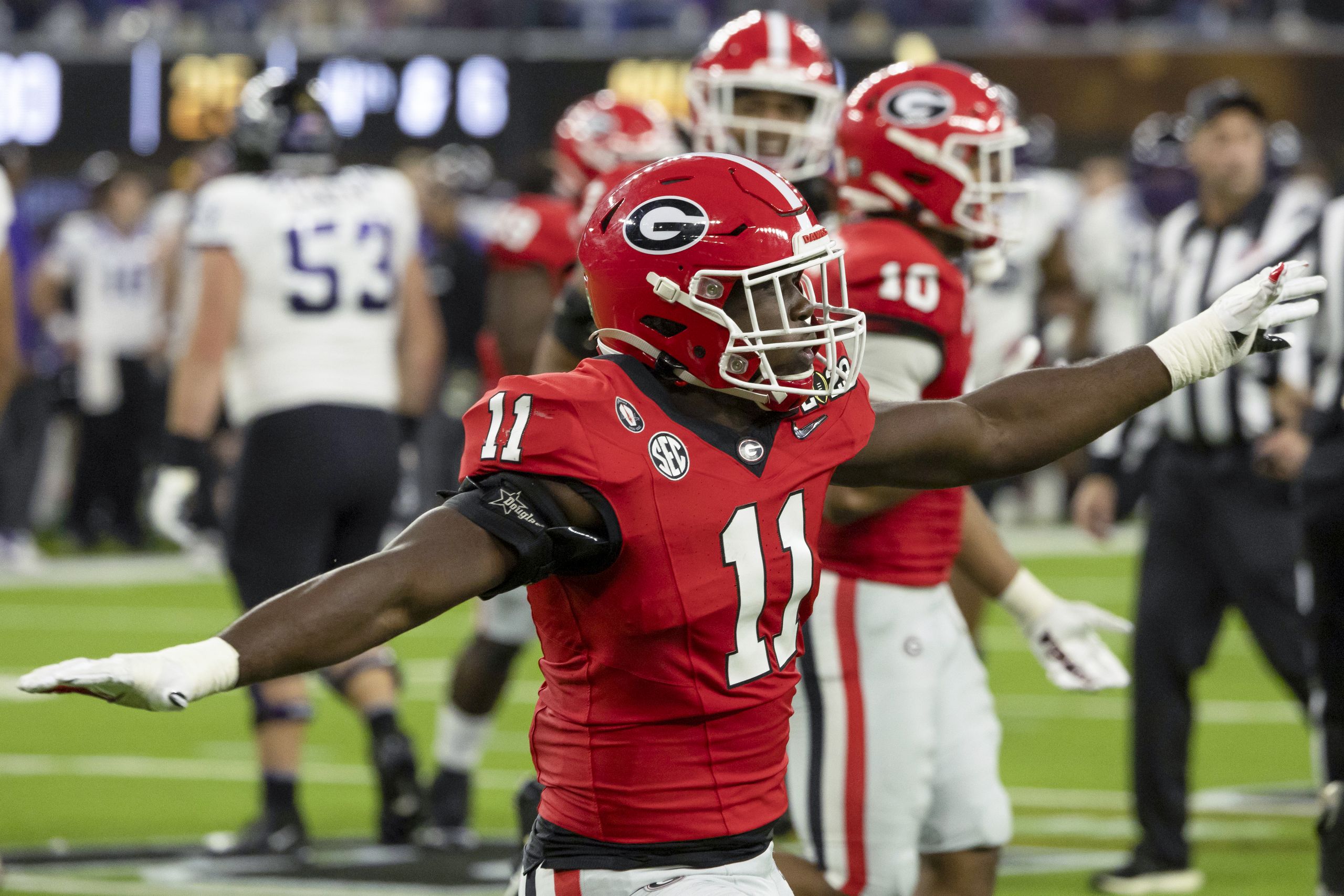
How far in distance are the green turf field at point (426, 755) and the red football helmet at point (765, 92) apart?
1.95 m

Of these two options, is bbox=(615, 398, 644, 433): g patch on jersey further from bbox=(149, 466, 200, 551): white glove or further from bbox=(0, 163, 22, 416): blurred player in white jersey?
bbox=(149, 466, 200, 551): white glove

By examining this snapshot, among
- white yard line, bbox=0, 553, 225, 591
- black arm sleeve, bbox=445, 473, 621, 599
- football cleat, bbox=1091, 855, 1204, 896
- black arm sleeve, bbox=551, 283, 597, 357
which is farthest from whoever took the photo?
white yard line, bbox=0, 553, 225, 591

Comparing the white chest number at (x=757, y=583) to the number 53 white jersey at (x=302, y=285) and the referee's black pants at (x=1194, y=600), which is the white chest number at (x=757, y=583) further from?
the number 53 white jersey at (x=302, y=285)

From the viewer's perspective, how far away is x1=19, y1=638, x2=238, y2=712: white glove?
2.23 m

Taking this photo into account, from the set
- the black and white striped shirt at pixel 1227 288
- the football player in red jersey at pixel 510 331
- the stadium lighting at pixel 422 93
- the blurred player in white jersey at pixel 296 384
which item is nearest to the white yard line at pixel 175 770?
the football player in red jersey at pixel 510 331

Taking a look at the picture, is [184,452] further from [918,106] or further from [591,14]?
[591,14]

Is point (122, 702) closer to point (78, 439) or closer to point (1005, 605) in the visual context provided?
point (1005, 605)

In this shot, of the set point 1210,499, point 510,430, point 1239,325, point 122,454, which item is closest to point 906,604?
point 1239,325

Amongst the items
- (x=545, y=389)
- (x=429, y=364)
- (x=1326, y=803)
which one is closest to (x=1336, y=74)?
(x=429, y=364)

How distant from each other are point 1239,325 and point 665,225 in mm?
881

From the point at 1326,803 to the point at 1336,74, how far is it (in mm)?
10942

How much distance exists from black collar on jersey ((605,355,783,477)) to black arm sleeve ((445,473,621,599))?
203mm

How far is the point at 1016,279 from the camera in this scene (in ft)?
27.0

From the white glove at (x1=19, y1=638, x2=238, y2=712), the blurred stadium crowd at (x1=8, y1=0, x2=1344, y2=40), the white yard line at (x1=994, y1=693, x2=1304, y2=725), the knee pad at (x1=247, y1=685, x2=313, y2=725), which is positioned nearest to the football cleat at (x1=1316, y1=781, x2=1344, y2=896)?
the knee pad at (x1=247, y1=685, x2=313, y2=725)
